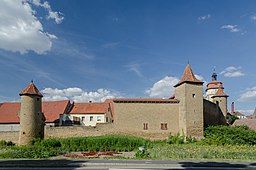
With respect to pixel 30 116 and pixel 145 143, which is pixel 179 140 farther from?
pixel 30 116

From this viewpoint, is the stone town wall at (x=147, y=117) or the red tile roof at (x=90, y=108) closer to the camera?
the stone town wall at (x=147, y=117)

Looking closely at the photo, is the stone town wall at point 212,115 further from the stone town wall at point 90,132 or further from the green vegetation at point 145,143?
the stone town wall at point 90,132

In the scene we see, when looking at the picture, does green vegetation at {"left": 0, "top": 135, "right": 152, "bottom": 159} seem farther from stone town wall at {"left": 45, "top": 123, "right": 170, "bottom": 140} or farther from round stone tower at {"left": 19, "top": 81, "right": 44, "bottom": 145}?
stone town wall at {"left": 45, "top": 123, "right": 170, "bottom": 140}

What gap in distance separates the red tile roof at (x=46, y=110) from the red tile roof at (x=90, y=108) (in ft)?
5.04

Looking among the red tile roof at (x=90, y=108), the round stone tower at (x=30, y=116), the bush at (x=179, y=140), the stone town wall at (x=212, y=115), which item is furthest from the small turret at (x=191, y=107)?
the round stone tower at (x=30, y=116)

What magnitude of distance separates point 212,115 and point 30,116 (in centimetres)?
2612

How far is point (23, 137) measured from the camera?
2972cm

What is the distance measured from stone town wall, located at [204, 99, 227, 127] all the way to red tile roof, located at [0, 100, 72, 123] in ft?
75.5

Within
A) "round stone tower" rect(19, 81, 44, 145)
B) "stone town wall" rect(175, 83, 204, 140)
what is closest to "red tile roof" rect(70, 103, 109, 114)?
"round stone tower" rect(19, 81, 44, 145)

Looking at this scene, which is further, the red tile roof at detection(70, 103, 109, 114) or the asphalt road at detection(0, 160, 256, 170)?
the red tile roof at detection(70, 103, 109, 114)

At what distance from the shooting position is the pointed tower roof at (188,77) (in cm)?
3146

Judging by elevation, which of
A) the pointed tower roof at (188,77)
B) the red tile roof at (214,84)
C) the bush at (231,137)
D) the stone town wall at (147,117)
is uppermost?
the red tile roof at (214,84)

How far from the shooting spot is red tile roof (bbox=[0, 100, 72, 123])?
1388 inches

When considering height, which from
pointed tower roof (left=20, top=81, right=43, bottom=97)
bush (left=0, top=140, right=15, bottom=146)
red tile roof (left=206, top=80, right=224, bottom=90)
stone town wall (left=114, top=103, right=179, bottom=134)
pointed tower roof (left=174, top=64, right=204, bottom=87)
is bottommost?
bush (left=0, top=140, right=15, bottom=146)
